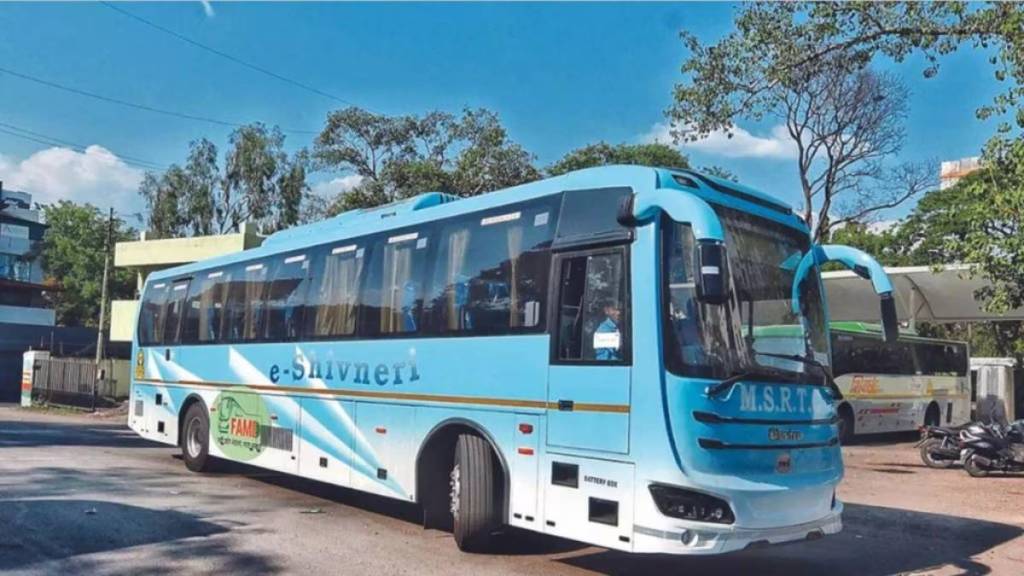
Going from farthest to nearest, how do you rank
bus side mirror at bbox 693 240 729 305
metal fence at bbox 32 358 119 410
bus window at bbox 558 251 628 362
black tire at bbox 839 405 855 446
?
1. metal fence at bbox 32 358 119 410
2. black tire at bbox 839 405 855 446
3. bus window at bbox 558 251 628 362
4. bus side mirror at bbox 693 240 729 305

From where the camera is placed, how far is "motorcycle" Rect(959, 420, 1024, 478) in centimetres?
1548

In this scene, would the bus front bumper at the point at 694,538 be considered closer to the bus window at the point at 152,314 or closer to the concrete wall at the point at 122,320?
the bus window at the point at 152,314

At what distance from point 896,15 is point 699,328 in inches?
327

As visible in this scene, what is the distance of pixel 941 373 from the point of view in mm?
25938

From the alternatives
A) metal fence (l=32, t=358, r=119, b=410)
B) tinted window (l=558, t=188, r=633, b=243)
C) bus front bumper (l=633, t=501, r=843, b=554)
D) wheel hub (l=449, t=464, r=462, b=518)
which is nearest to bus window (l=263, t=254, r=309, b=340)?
wheel hub (l=449, t=464, r=462, b=518)

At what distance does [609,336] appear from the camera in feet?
22.1

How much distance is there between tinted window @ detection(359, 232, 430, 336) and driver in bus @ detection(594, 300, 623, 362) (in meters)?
2.60

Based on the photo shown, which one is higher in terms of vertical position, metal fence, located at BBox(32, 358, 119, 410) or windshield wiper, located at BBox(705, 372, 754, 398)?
windshield wiper, located at BBox(705, 372, 754, 398)

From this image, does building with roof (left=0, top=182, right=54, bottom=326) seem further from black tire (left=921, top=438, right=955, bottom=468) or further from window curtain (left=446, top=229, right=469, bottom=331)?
window curtain (left=446, top=229, right=469, bottom=331)

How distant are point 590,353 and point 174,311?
Answer: 9.45m

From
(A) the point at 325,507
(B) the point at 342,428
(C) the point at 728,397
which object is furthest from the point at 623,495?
(A) the point at 325,507

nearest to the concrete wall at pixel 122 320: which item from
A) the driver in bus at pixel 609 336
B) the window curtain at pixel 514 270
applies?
the window curtain at pixel 514 270

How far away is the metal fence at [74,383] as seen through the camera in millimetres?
32344

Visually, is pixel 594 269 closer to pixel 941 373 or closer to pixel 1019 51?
pixel 1019 51
